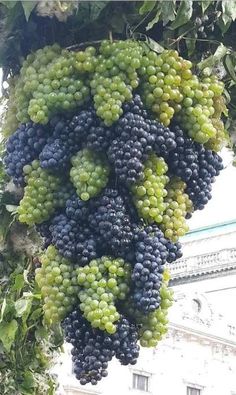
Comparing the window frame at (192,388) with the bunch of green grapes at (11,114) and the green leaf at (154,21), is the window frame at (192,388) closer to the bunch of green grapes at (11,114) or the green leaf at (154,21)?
the bunch of green grapes at (11,114)

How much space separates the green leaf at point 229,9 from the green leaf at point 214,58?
0.16ft

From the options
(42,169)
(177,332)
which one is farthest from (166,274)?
(177,332)

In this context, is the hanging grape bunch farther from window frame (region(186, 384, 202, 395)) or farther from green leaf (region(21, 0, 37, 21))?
window frame (region(186, 384, 202, 395))

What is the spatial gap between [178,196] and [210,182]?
64 mm

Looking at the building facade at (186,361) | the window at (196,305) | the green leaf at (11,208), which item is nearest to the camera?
the green leaf at (11,208)

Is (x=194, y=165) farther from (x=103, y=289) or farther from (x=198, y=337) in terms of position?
(x=198, y=337)

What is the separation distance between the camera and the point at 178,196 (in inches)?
40.5

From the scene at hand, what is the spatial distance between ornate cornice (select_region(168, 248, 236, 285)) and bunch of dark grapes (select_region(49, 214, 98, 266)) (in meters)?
10.1

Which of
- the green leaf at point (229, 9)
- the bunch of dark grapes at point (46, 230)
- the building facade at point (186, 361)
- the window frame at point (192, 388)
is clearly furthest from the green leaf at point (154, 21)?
the window frame at point (192, 388)

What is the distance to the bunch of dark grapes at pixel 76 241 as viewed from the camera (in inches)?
38.1

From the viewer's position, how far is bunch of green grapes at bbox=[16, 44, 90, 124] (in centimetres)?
101

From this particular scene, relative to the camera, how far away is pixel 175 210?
1012 mm

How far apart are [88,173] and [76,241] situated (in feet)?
0.31

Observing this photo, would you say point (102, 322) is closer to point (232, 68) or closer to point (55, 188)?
point (55, 188)
